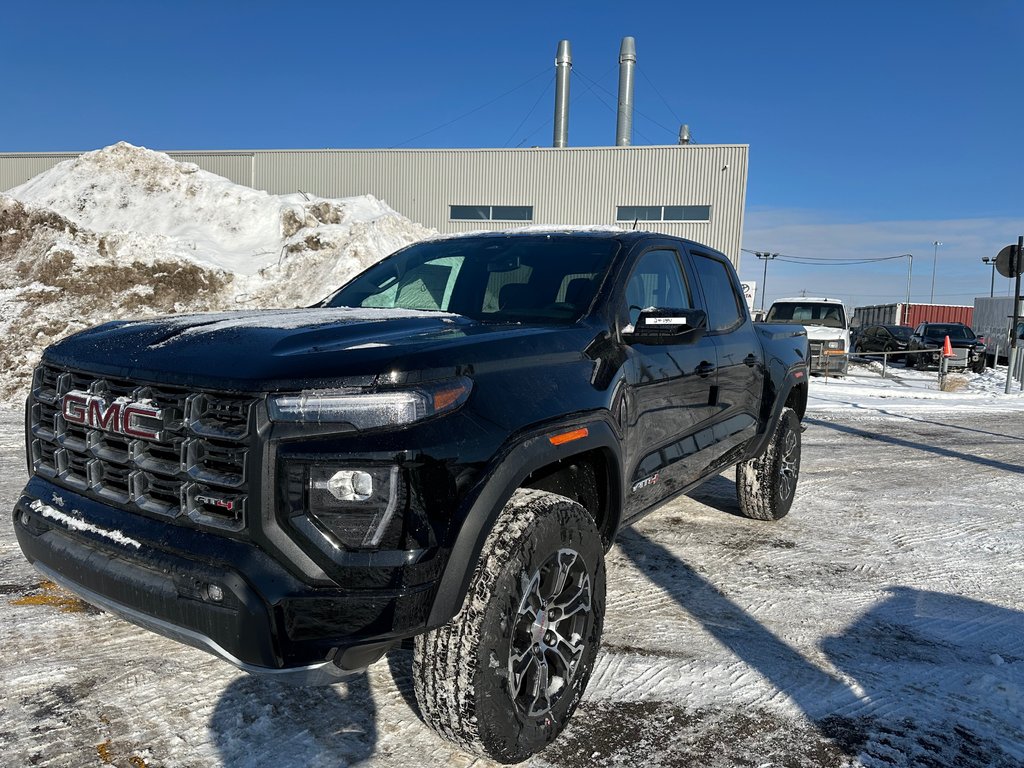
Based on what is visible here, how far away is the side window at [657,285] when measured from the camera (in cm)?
347

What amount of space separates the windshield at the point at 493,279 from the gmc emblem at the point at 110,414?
1.41 meters

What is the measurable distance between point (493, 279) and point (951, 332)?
24727 mm

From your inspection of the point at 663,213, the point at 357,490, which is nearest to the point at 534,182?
the point at 663,213

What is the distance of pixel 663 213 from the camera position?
26.8 meters

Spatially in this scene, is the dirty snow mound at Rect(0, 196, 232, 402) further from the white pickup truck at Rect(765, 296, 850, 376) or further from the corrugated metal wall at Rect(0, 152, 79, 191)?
the corrugated metal wall at Rect(0, 152, 79, 191)

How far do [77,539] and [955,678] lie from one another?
3.27 m

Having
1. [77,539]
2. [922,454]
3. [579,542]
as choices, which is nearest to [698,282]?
[579,542]

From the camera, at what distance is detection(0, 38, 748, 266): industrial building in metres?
26.1

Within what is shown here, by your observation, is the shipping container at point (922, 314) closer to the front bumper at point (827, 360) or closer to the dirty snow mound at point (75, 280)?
the front bumper at point (827, 360)

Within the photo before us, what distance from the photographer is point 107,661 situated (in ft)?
9.90

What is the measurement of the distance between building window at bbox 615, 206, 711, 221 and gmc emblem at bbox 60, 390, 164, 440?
25.2 metres

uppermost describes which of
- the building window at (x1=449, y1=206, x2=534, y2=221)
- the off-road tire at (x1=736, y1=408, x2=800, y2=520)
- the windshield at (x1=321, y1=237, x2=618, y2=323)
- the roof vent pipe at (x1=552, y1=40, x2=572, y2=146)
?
the roof vent pipe at (x1=552, y1=40, x2=572, y2=146)

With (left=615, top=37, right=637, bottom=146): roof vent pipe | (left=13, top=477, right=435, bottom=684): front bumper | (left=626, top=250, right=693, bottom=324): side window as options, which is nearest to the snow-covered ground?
(left=13, top=477, right=435, bottom=684): front bumper

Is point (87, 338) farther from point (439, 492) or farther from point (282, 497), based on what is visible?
point (439, 492)
